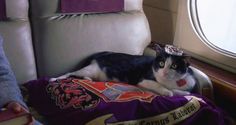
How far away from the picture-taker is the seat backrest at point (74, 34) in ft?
4.30

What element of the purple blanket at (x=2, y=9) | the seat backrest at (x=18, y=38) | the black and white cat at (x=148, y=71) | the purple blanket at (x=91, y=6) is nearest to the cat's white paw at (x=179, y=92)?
the black and white cat at (x=148, y=71)

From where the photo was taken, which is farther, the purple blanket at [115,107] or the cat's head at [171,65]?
the cat's head at [171,65]

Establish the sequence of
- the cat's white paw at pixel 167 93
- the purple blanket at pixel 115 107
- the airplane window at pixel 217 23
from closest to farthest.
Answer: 1. the purple blanket at pixel 115 107
2. the cat's white paw at pixel 167 93
3. the airplane window at pixel 217 23

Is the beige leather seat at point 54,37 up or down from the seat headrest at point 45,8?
down

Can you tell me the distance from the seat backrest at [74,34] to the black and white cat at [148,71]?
0.19 ft

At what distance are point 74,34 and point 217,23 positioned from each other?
74 centimetres

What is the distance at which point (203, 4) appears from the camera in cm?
155

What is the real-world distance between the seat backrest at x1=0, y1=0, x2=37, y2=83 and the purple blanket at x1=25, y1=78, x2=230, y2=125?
155mm


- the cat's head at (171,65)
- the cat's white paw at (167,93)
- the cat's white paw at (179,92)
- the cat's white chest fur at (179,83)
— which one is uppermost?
the cat's head at (171,65)

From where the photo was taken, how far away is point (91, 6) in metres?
1.40

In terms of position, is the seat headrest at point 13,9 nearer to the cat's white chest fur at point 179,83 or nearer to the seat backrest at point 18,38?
the seat backrest at point 18,38

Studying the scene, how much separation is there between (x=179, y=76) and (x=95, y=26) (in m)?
0.46

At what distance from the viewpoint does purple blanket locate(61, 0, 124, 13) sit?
4.41 ft

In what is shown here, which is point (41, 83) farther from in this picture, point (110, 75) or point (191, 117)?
point (191, 117)
